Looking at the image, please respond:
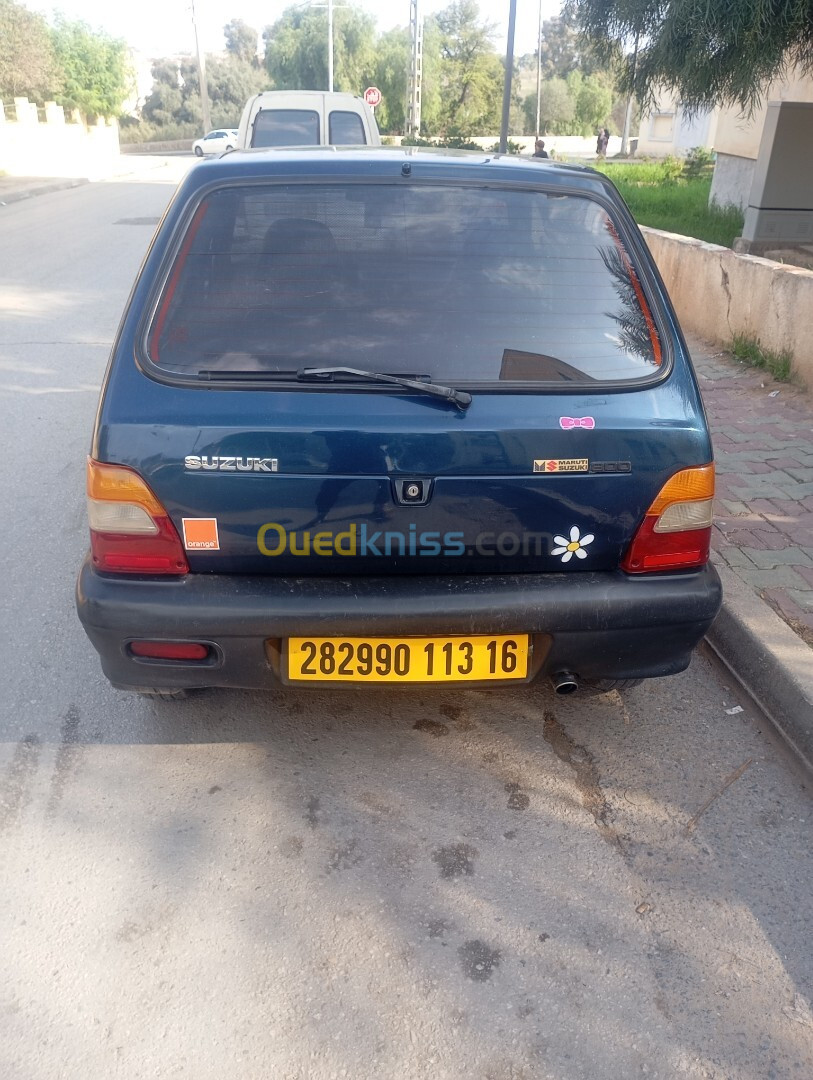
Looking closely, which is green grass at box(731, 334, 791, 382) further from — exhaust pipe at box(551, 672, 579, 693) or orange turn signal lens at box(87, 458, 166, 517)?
orange turn signal lens at box(87, 458, 166, 517)

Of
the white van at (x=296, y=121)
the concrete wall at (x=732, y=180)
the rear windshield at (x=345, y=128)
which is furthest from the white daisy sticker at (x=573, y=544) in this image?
the concrete wall at (x=732, y=180)

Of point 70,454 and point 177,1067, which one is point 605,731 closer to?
point 177,1067

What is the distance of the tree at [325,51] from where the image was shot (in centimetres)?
5319

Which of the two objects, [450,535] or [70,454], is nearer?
[450,535]

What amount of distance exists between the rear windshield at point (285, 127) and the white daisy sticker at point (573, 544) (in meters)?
10.9

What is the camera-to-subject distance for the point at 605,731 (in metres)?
3.11

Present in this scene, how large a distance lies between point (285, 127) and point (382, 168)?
34.0ft

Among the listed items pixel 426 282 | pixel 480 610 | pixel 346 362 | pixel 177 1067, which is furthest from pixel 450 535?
pixel 177 1067

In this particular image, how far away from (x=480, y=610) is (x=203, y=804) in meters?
→ 1.02

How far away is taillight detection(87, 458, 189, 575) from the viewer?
95.4 inches

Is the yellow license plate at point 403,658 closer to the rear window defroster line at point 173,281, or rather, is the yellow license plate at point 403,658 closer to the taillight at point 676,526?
the taillight at point 676,526

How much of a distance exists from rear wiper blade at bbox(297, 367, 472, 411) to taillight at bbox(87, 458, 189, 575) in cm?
52

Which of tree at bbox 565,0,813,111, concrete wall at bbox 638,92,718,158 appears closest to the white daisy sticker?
tree at bbox 565,0,813,111

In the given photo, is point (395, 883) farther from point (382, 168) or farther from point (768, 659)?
point (382, 168)
